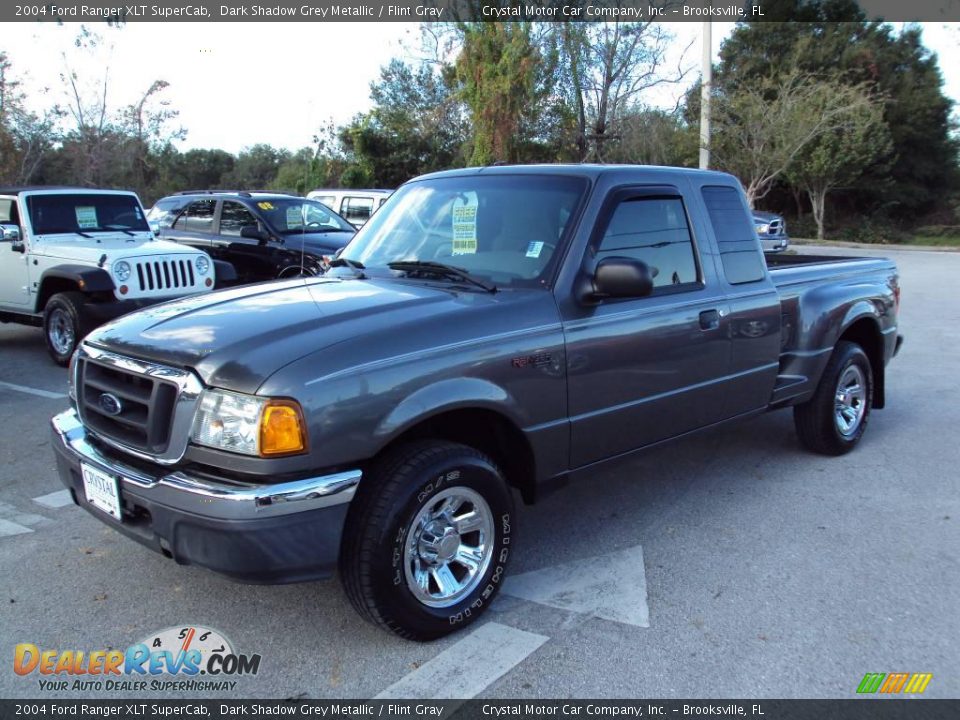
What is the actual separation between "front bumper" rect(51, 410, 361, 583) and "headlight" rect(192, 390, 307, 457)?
131 mm

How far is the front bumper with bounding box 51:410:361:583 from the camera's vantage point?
106 inches

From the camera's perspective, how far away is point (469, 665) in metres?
3.03

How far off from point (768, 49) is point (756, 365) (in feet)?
118

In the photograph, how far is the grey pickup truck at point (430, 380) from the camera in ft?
9.12

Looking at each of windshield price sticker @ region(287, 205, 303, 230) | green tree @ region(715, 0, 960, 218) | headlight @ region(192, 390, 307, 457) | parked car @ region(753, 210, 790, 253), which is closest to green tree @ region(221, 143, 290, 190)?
green tree @ region(715, 0, 960, 218)

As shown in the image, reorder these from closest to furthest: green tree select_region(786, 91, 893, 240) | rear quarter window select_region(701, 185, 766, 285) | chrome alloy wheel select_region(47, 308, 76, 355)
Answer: rear quarter window select_region(701, 185, 766, 285)
chrome alloy wheel select_region(47, 308, 76, 355)
green tree select_region(786, 91, 893, 240)

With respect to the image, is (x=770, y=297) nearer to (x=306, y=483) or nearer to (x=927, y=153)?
(x=306, y=483)

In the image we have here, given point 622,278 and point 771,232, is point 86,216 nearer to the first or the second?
point 622,278

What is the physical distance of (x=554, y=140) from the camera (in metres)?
23.6

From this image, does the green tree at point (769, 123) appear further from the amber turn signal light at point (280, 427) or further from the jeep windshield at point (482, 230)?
the amber turn signal light at point (280, 427)

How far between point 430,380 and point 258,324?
2.44ft

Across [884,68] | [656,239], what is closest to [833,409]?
[656,239]

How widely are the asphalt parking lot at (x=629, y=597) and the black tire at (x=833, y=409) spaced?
0.19m

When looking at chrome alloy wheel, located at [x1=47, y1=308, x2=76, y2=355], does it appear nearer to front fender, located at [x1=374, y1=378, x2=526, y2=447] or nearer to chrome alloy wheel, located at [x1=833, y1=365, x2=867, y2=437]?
front fender, located at [x1=374, y1=378, x2=526, y2=447]
